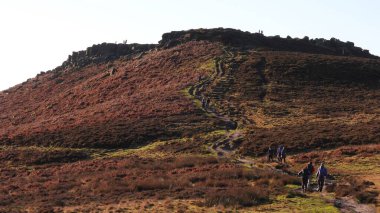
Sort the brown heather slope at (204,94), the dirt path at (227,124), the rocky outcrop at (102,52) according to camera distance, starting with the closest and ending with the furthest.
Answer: the dirt path at (227,124), the brown heather slope at (204,94), the rocky outcrop at (102,52)

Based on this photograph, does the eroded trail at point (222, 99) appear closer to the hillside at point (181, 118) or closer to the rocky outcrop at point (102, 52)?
the hillside at point (181, 118)

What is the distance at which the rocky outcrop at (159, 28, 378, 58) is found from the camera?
387 feet

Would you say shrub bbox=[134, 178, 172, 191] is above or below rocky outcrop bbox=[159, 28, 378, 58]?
below

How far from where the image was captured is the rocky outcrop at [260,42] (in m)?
118

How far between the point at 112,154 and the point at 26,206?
2279 centimetres

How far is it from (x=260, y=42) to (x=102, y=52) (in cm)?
4127

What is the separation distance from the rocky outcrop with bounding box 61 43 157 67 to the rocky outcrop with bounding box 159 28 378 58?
279 inches

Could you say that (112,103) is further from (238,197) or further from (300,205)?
(300,205)

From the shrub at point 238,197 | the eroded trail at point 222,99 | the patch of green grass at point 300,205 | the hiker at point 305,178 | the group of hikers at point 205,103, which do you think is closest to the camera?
the patch of green grass at point 300,205

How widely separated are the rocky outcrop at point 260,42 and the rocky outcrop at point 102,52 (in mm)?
7093

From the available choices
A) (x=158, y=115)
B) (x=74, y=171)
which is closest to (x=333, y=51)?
(x=158, y=115)

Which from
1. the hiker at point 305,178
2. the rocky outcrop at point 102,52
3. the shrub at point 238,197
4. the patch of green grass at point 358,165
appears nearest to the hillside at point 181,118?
the shrub at point 238,197

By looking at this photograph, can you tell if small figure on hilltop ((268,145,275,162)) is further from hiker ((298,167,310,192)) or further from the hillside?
hiker ((298,167,310,192))

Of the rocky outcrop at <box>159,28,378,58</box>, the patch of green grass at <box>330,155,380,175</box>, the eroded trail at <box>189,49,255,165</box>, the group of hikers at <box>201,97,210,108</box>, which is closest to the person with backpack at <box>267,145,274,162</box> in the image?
the eroded trail at <box>189,49,255,165</box>
